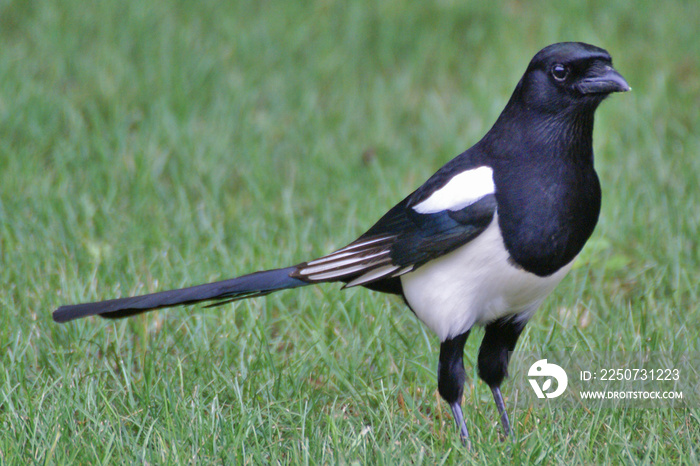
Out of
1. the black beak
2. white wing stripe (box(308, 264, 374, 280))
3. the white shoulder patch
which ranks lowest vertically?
A: white wing stripe (box(308, 264, 374, 280))

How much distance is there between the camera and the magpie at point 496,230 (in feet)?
7.70

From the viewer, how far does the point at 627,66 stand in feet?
17.8

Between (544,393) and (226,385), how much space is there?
95 cm

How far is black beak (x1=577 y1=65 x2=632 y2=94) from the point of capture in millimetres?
2354

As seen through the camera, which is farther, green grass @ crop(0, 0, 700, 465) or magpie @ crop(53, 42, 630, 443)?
green grass @ crop(0, 0, 700, 465)

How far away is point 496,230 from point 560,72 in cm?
45

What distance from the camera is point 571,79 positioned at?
2428 millimetres

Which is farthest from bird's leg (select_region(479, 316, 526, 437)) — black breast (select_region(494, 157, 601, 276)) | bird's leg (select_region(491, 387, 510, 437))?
black breast (select_region(494, 157, 601, 276))

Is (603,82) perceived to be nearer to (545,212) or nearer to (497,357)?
(545,212)

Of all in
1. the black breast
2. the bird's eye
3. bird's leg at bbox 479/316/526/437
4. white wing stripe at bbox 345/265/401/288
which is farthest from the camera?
bird's leg at bbox 479/316/526/437

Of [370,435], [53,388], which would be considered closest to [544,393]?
[370,435]

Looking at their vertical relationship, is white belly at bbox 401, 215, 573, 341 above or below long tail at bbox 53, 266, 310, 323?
below

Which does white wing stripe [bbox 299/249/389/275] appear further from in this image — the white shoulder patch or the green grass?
the green grass

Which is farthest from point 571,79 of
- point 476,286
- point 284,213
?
point 284,213
